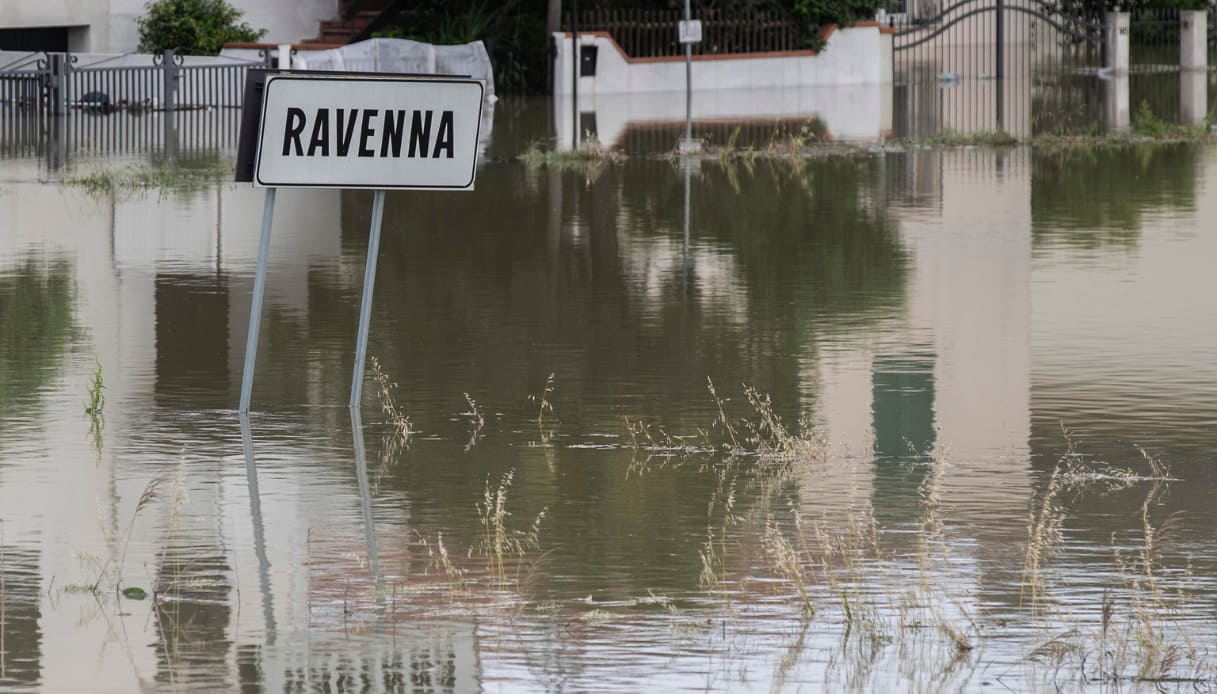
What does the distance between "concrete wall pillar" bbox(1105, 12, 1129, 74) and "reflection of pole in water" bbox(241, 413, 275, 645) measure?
125ft

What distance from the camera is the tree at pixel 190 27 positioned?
4084cm

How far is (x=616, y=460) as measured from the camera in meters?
9.61

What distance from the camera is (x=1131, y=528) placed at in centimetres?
834

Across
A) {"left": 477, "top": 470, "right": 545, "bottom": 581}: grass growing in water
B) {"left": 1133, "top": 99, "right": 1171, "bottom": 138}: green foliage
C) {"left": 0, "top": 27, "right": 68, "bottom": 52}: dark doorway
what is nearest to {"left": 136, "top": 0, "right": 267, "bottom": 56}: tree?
{"left": 0, "top": 27, "right": 68, "bottom": 52}: dark doorway

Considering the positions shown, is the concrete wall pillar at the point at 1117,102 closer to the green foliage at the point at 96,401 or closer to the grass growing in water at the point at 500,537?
the green foliage at the point at 96,401

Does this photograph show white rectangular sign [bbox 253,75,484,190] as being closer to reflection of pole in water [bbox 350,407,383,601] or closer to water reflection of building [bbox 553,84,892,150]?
reflection of pole in water [bbox 350,407,383,601]

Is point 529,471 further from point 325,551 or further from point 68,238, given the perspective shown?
point 68,238

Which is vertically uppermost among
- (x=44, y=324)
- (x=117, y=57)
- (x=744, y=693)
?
(x=117, y=57)

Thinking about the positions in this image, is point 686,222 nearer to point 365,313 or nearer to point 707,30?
point 365,313

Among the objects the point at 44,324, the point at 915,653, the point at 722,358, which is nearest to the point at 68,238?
the point at 44,324

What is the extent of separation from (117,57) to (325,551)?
30.3 m

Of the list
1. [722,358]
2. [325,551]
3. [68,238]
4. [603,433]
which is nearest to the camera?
[325,551]

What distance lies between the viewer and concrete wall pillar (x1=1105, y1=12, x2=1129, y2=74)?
150ft

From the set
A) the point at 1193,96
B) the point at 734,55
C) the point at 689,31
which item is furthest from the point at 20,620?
the point at 734,55
